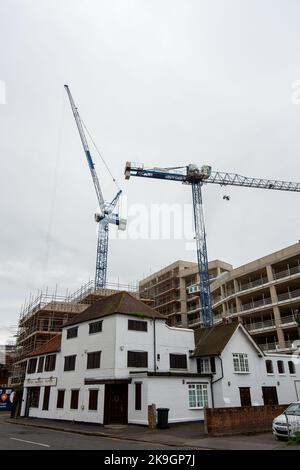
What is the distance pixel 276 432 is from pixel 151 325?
1592cm

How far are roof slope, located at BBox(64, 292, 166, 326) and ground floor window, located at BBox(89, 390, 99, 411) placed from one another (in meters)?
5.93

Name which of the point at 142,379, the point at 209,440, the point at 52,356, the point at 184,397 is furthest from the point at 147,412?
the point at 52,356

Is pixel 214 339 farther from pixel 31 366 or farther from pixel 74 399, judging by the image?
pixel 31 366

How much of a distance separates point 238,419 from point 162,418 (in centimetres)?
528

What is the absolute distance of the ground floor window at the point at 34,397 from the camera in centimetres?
3581

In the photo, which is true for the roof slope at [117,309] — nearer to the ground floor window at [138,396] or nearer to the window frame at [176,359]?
the window frame at [176,359]

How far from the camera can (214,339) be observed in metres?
33.4

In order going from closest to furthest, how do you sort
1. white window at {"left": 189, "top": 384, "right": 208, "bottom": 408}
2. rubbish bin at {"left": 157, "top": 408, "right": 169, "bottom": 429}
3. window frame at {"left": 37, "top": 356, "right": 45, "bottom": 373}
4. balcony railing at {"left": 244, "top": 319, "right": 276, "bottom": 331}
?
1. rubbish bin at {"left": 157, "top": 408, "right": 169, "bottom": 429}
2. white window at {"left": 189, "top": 384, "right": 208, "bottom": 408}
3. window frame at {"left": 37, "top": 356, "right": 45, "bottom": 373}
4. balcony railing at {"left": 244, "top": 319, "right": 276, "bottom": 331}

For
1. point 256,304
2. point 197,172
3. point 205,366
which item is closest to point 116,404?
point 205,366

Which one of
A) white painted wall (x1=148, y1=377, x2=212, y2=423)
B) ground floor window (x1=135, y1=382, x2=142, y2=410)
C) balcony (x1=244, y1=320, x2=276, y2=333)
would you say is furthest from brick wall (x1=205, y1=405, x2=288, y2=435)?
balcony (x1=244, y1=320, x2=276, y2=333)

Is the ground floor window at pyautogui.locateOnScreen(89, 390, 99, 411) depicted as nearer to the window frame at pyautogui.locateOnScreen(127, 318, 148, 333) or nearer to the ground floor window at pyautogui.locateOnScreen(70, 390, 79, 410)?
the ground floor window at pyautogui.locateOnScreen(70, 390, 79, 410)

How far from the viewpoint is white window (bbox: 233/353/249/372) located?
31.4 metres

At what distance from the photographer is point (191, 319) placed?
82062 millimetres
